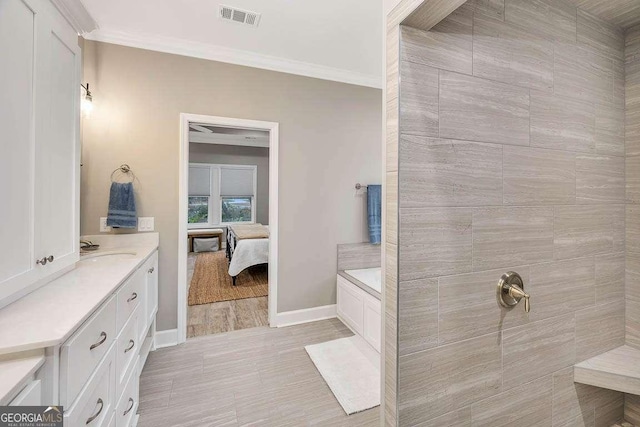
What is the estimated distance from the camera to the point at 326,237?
10.3ft

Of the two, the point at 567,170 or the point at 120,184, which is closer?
the point at 567,170

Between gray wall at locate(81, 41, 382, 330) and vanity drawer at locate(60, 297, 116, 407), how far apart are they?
146 centimetres

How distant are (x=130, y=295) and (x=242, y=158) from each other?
6179 mm

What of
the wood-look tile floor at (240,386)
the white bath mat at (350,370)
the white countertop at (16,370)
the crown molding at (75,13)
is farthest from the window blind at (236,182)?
the white countertop at (16,370)

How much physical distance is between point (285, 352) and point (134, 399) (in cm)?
116

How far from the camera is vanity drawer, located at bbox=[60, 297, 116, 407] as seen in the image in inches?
34.3

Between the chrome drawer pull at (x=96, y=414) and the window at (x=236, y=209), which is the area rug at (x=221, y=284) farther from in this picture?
the chrome drawer pull at (x=96, y=414)

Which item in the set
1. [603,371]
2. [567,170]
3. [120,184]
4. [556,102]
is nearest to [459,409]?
[603,371]

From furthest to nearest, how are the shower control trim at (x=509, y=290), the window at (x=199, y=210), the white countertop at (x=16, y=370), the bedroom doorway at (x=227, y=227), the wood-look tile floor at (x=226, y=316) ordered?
the window at (x=199, y=210) < the wood-look tile floor at (x=226, y=316) < the bedroom doorway at (x=227, y=227) < the shower control trim at (x=509, y=290) < the white countertop at (x=16, y=370)

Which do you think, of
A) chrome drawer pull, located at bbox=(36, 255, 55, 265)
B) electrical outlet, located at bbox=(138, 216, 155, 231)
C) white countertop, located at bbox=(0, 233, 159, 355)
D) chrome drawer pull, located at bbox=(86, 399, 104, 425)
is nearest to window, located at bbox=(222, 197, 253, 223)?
electrical outlet, located at bbox=(138, 216, 155, 231)

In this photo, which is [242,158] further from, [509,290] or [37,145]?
[509,290]

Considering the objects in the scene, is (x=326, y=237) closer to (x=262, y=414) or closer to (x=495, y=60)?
(x=262, y=414)

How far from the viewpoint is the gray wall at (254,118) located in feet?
7.77

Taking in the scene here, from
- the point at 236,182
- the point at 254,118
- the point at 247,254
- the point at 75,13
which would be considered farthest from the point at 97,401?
the point at 236,182
